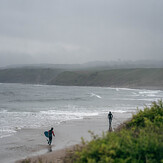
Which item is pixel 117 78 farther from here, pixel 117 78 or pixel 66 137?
pixel 66 137

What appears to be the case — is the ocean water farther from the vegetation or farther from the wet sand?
the vegetation

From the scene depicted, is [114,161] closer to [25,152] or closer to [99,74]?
[25,152]

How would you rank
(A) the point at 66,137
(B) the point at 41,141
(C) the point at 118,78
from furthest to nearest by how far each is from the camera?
(C) the point at 118,78, (A) the point at 66,137, (B) the point at 41,141

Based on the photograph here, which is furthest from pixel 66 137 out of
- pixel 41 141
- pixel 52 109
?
pixel 52 109

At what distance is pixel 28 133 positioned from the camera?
16.4m

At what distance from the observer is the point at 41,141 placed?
14.2 m

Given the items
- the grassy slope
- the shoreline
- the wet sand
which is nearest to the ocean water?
the wet sand

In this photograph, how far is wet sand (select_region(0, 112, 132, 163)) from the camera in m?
→ 11.4

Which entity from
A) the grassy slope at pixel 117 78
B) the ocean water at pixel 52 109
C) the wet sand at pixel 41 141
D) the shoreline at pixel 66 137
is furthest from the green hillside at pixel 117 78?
the wet sand at pixel 41 141

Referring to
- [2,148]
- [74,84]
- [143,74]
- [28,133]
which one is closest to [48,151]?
[2,148]

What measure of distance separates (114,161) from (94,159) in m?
0.43

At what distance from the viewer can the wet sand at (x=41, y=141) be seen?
37.3 feet

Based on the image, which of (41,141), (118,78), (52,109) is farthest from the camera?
(118,78)

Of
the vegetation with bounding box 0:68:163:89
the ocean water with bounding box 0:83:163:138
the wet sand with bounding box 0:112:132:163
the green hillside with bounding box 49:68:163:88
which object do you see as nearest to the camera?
the wet sand with bounding box 0:112:132:163
